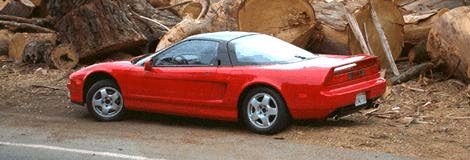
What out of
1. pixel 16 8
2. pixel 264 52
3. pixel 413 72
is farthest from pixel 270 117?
pixel 16 8

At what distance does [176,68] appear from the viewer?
962cm

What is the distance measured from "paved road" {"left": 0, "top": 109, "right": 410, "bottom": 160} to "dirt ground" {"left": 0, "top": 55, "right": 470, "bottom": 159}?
13.8 inches

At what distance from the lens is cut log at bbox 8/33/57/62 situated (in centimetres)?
1521

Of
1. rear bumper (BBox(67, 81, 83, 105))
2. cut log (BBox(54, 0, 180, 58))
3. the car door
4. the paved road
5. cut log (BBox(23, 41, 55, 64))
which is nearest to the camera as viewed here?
the paved road

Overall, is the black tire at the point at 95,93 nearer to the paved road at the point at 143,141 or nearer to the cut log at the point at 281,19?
the paved road at the point at 143,141

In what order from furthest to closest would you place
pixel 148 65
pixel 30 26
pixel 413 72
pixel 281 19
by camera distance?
1. pixel 30 26
2. pixel 281 19
3. pixel 413 72
4. pixel 148 65

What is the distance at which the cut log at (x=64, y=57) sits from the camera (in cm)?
1420

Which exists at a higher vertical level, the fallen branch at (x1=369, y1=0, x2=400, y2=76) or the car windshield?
the car windshield

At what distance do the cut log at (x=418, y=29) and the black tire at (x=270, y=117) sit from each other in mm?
4812

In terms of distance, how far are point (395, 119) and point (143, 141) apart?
3.35 metres

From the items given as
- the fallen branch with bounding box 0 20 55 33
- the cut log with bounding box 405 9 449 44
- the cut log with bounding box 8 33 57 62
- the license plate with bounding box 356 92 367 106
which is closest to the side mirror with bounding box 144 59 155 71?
the license plate with bounding box 356 92 367 106

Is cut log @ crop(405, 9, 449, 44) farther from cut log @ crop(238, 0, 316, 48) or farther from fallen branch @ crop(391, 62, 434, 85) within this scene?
cut log @ crop(238, 0, 316, 48)

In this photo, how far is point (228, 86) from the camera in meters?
9.05

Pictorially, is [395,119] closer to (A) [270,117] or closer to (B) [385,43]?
(A) [270,117]
